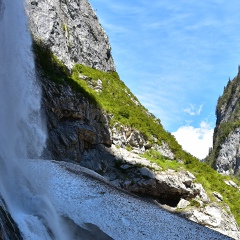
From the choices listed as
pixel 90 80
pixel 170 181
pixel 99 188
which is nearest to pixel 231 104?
pixel 90 80

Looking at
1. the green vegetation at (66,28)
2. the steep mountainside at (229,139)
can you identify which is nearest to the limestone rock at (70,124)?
the green vegetation at (66,28)

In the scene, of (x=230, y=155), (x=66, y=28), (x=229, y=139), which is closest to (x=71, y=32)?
(x=66, y=28)

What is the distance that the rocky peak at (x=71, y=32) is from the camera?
151 ft

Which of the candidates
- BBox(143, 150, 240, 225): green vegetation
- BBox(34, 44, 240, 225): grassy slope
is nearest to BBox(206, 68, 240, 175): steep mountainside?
BBox(34, 44, 240, 225): grassy slope

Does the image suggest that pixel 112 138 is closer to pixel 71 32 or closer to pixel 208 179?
pixel 208 179

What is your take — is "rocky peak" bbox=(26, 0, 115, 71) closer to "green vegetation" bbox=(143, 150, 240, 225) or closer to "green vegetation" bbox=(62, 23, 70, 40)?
"green vegetation" bbox=(62, 23, 70, 40)

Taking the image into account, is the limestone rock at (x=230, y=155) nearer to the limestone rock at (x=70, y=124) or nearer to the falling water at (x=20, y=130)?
the limestone rock at (x=70, y=124)

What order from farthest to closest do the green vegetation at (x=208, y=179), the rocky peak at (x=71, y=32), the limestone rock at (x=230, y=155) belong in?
the limestone rock at (x=230, y=155) → the rocky peak at (x=71, y=32) → the green vegetation at (x=208, y=179)

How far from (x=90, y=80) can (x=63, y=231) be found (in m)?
32.4

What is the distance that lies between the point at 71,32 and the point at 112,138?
17.6 meters

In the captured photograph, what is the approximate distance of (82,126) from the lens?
38.0 meters

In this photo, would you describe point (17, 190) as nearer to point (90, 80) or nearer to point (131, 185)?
point (131, 185)

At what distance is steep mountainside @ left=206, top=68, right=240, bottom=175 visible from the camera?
12938 cm

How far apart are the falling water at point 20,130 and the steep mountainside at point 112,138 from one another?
3.06 meters
